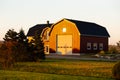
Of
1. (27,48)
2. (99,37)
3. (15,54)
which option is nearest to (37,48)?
(27,48)

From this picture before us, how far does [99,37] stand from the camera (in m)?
57.8

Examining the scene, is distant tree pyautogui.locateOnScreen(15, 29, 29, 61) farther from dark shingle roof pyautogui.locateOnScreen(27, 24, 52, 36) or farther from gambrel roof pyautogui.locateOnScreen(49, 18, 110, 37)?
dark shingle roof pyautogui.locateOnScreen(27, 24, 52, 36)

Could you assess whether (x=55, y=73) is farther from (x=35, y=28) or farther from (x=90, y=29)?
(x=35, y=28)

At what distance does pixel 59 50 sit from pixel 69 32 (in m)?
4.15

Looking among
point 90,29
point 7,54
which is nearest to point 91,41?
point 90,29

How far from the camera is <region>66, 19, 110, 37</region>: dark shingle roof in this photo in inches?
2121

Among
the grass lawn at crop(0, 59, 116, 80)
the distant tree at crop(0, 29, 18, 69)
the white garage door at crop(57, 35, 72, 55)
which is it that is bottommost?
the grass lawn at crop(0, 59, 116, 80)

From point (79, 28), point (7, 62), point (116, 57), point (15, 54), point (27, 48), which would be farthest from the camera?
point (79, 28)

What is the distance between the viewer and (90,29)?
56250 mm

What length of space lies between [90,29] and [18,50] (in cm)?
2578

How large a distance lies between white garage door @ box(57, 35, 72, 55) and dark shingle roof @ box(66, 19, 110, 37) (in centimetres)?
274

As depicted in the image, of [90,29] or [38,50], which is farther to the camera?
[90,29]

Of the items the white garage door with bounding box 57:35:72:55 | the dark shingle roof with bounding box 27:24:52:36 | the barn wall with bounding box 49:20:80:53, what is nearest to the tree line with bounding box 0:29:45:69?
the barn wall with bounding box 49:20:80:53

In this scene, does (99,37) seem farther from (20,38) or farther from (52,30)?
(20,38)
